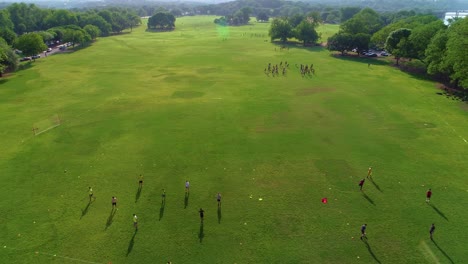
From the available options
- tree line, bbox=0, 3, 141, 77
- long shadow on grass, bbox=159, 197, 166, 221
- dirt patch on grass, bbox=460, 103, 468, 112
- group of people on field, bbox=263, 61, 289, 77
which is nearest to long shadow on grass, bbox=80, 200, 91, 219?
long shadow on grass, bbox=159, 197, 166, 221

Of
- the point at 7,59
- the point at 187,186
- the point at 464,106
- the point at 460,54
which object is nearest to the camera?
the point at 187,186

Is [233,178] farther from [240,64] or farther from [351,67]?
[351,67]

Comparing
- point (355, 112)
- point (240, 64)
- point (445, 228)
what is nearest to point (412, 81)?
point (355, 112)

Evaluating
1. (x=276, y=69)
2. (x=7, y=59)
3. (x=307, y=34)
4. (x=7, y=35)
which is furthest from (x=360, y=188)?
(x=7, y=35)

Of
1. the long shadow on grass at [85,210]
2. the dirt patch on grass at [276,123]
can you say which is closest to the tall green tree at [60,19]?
the dirt patch on grass at [276,123]

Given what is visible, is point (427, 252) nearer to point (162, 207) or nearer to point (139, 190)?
point (162, 207)

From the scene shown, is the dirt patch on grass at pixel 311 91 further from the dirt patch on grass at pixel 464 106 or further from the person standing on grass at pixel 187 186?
the person standing on grass at pixel 187 186
